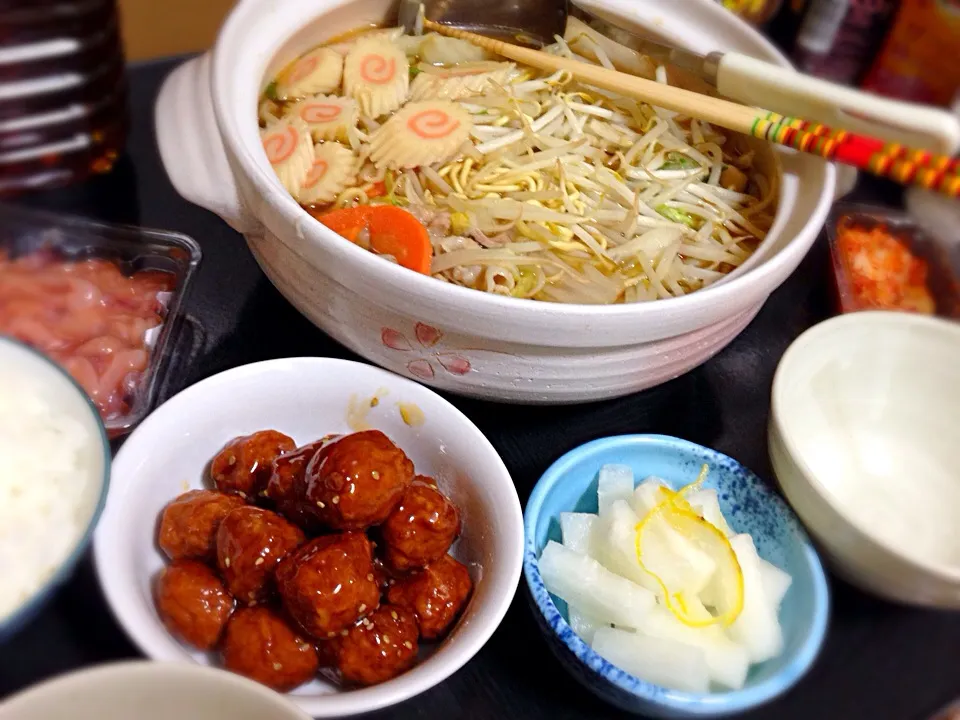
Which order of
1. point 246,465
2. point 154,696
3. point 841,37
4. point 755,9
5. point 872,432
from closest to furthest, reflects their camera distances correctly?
1. point 154,696
2. point 246,465
3. point 872,432
4. point 841,37
5. point 755,9

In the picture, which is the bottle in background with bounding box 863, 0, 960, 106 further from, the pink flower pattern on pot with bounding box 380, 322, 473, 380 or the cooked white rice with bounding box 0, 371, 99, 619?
the cooked white rice with bounding box 0, 371, 99, 619

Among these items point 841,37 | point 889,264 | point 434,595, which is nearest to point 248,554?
point 434,595

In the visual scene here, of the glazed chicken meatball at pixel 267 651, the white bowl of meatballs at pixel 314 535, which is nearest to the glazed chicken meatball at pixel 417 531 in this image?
the white bowl of meatballs at pixel 314 535

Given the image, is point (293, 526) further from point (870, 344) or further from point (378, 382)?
point (870, 344)

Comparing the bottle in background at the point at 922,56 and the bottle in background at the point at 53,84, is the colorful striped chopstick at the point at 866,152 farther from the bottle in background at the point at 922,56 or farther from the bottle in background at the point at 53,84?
the bottle in background at the point at 53,84

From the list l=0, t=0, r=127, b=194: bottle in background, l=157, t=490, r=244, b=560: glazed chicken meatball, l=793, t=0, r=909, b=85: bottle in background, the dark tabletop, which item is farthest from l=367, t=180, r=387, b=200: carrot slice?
l=793, t=0, r=909, b=85: bottle in background

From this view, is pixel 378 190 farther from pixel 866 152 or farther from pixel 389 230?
pixel 866 152
